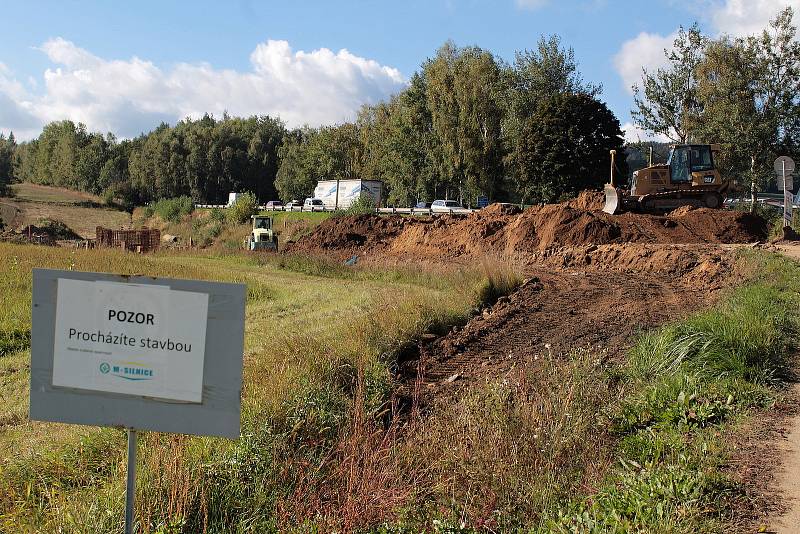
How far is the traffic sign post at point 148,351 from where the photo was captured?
3.37 meters

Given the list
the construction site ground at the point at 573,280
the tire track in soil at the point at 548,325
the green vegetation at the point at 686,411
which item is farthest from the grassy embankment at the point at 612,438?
the tire track in soil at the point at 548,325

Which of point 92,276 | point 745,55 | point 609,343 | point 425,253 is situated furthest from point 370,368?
point 745,55

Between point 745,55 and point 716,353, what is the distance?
3515 centimetres

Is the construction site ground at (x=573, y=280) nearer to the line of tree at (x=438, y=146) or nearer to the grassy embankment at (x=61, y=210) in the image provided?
the line of tree at (x=438, y=146)

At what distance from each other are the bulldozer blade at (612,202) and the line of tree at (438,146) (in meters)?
14.0

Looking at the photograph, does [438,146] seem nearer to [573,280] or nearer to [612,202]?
[612,202]

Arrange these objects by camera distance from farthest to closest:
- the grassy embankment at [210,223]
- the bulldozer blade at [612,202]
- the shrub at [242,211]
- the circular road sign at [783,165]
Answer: the shrub at [242,211] → the grassy embankment at [210,223] → the bulldozer blade at [612,202] → the circular road sign at [783,165]

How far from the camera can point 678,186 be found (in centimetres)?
2708

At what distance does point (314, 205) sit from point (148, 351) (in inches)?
2262

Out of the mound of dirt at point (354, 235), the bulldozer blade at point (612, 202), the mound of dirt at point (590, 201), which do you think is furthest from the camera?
the mound of dirt at point (354, 235)

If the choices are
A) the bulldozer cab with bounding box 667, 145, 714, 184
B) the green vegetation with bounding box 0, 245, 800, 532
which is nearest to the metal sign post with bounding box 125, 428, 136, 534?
the green vegetation with bounding box 0, 245, 800, 532

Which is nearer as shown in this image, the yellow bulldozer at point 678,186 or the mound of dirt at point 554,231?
the mound of dirt at point 554,231

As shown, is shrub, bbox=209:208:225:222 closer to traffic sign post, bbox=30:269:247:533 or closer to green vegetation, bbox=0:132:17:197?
traffic sign post, bbox=30:269:247:533

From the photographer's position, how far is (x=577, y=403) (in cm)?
630
